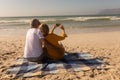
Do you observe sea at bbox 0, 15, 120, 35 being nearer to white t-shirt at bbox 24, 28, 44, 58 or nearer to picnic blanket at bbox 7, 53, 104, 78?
picnic blanket at bbox 7, 53, 104, 78

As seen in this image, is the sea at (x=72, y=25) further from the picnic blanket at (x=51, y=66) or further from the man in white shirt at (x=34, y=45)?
the man in white shirt at (x=34, y=45)

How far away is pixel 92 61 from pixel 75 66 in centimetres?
72

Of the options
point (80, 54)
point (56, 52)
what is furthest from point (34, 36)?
point (80, 54)

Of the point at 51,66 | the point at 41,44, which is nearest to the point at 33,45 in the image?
the point at 41,44

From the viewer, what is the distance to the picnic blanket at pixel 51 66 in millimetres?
5797

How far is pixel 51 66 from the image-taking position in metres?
6.14

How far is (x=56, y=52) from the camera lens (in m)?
6.62

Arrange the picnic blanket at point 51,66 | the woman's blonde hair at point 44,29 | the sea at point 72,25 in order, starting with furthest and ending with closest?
the sea at point 72,25 → the woman's blonde hair at point 44,29 → the picnic blanket at point 51,66

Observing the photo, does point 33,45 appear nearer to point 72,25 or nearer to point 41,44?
point 41,44

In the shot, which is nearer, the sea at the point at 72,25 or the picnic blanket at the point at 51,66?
the picnic blanket at the point at 51,66

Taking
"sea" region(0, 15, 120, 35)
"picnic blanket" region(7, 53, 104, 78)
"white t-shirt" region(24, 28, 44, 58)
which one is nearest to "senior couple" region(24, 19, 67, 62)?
"white t-shirt" region(24, 28, 44, 58)

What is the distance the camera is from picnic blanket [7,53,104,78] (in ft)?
19.0

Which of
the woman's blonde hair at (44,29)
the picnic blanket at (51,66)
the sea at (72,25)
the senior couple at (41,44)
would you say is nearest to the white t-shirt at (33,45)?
the senior couple at (41,44)

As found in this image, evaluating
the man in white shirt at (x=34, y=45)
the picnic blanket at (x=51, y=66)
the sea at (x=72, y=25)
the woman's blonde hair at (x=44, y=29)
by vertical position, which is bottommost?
the sea at (x=72, y=25)
